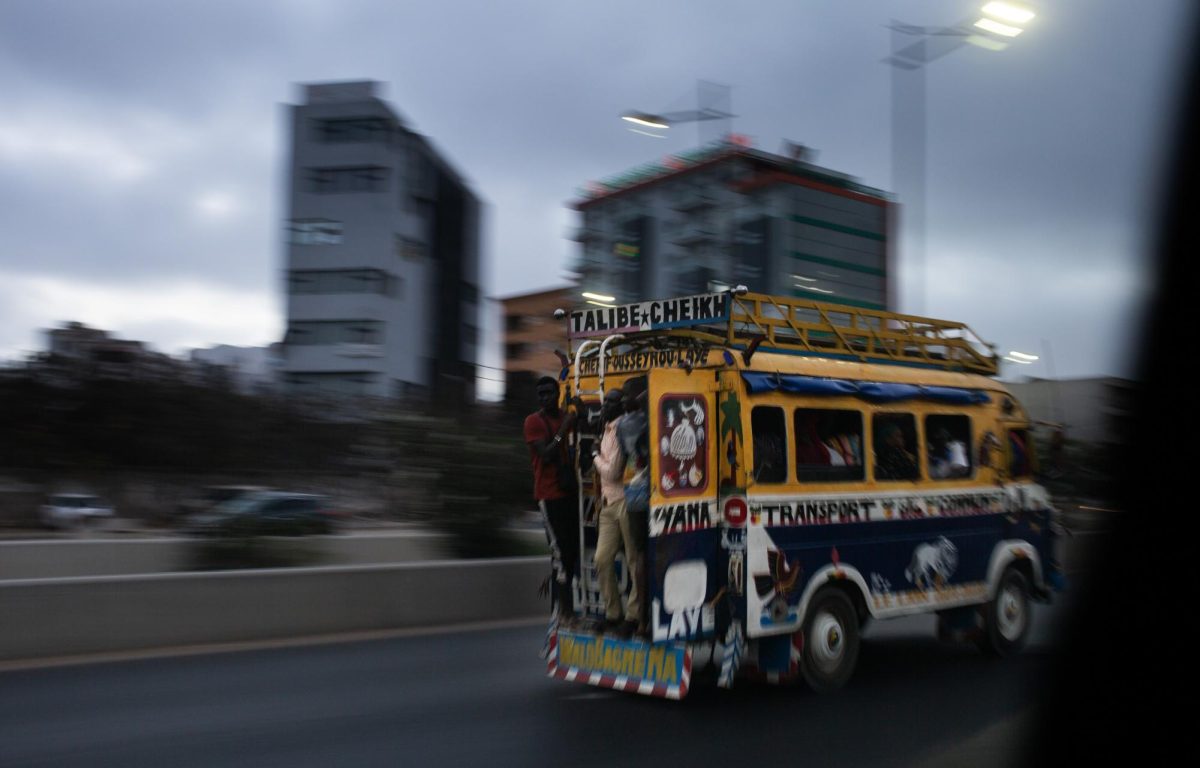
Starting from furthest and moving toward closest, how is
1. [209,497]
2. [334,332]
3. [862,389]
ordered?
[334,332]
[209,497]
[862,389]

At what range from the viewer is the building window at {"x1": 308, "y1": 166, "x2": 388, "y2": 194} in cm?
4734

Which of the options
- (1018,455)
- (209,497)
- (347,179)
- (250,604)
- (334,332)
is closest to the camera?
(250,604)

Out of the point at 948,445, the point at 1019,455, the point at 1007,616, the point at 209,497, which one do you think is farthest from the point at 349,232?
the point at 1007,616

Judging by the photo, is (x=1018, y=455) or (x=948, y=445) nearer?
(x=948, y=445)

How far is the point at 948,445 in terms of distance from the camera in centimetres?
963

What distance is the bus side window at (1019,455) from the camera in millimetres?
10375

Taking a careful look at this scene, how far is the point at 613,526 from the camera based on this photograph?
7641 millimetres

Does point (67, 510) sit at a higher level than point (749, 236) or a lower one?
lower

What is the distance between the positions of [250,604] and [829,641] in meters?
5.79

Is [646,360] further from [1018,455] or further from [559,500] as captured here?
[1018,455]

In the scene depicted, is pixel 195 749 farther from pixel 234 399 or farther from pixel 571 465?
pixel 234 399

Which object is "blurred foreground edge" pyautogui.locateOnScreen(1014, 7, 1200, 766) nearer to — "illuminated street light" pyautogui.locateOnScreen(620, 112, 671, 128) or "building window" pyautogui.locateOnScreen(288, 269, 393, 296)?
"illuminated street light" pyautogui.locateOnScreen(620, 112, 671, 128)

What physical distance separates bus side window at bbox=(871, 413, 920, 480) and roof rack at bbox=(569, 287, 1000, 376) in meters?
0.63

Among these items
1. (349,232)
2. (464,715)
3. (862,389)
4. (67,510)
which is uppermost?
(349,232)
